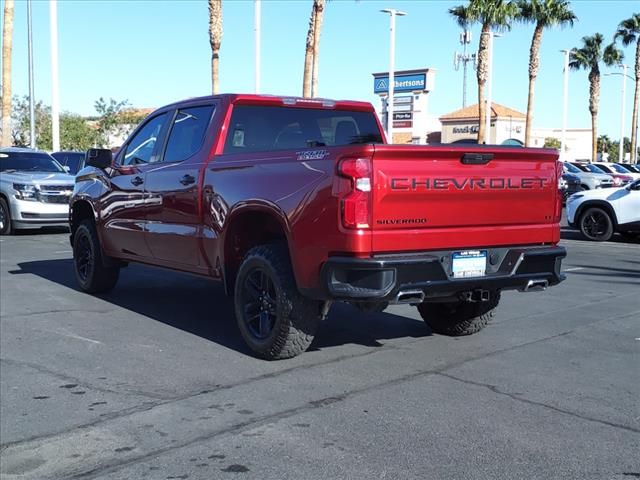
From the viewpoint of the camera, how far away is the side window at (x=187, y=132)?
705 centimetres

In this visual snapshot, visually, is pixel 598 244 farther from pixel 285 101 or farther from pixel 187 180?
pixel 187 180

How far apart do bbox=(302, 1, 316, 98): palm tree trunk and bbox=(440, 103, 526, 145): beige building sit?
1403 inches

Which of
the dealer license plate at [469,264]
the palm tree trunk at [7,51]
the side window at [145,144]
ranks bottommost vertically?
the dealer license plate at [469,264]

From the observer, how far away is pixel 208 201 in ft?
21.6

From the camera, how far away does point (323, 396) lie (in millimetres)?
5207

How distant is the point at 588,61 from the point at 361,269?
5474 centimetres

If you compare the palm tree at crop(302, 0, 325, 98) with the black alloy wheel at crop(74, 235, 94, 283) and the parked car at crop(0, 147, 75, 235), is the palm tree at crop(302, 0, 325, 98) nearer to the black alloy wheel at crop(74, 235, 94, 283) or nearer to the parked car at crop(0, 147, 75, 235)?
the parked car at crop(0, 147, 75, 235)

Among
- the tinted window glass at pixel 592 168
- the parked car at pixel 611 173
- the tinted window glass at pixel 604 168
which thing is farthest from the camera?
the tinted window glass at pixel 604 168

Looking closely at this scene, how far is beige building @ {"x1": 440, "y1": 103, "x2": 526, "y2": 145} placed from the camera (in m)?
67.6

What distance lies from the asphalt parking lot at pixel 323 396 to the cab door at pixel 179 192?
779mm

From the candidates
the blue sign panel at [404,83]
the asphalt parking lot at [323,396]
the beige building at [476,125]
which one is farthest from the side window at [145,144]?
the beige building at [476,125]

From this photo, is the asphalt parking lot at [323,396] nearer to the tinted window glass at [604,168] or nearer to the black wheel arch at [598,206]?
the black wheel arch at [598,206]

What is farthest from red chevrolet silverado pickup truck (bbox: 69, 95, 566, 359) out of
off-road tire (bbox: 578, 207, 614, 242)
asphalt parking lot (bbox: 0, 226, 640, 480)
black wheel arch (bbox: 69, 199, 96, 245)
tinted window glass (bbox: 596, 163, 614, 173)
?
tinted window glass (bbox: 596, 163, 614, 173)

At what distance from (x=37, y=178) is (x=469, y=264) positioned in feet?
41.6
